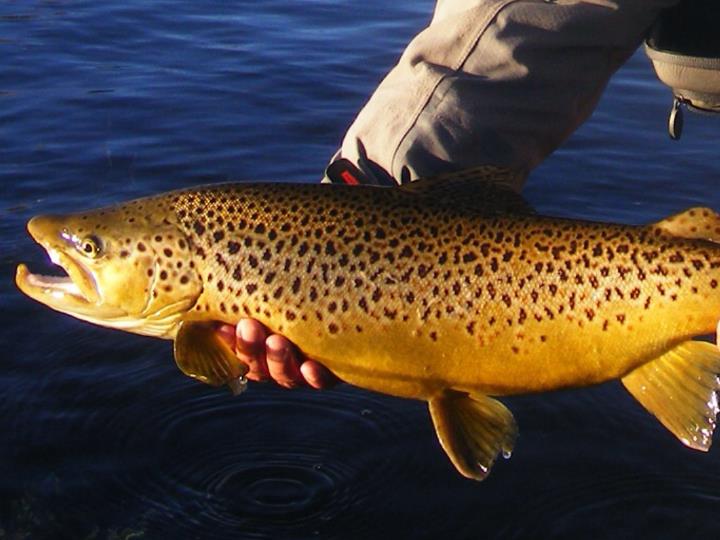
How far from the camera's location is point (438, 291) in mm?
3781

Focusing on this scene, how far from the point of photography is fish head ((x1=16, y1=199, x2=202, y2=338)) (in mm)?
4016

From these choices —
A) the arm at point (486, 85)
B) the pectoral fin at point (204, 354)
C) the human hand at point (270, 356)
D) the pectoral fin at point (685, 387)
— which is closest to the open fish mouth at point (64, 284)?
the pectoral fin at point (204, 354)

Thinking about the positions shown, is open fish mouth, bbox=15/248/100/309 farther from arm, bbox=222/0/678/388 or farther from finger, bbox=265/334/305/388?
arm, bbox=222/0/678/388

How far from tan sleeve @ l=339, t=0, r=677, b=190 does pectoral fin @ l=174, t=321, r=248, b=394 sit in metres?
0.91

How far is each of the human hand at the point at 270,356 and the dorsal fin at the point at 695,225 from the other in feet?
3.58

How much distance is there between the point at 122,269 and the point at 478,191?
1.13 m

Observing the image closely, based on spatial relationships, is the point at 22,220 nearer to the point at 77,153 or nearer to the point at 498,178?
the point at 77,153

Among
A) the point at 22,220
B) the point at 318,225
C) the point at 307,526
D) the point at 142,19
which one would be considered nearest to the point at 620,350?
the point at 318,225

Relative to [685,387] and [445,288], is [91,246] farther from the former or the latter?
[685,387]

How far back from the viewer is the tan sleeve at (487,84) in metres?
4.46

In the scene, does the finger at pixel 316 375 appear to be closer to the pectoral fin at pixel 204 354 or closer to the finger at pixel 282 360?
the finger at pixel 282 360

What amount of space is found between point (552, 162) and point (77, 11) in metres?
5.69

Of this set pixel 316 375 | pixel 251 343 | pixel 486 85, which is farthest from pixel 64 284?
pixel 486 85

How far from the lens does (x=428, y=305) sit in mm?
3779
